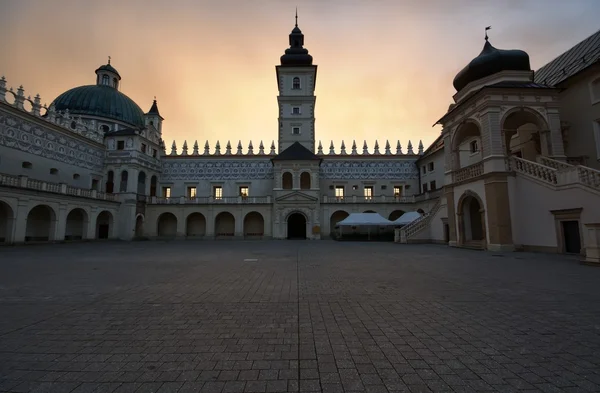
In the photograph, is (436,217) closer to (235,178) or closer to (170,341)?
(170,341)

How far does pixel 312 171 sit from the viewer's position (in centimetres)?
3969

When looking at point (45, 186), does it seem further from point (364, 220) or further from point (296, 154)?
point (364, 220)

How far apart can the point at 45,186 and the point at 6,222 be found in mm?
4232

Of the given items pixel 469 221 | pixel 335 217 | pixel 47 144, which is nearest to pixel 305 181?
pixel 335 217

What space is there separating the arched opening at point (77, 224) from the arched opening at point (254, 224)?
19.3 m

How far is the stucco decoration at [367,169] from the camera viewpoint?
146 ft

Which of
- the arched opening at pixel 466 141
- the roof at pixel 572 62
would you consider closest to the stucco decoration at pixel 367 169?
the arched opening at pixel 466 141

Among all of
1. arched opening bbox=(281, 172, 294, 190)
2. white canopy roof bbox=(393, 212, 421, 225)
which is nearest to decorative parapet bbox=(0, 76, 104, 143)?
arched opening bbox=(281, 172, 294, 190)

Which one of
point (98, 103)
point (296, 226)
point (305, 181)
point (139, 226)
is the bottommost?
point (296, 226)

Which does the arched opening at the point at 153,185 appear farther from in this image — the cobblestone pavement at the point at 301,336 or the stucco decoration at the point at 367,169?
the cobblestone pavement at the point at 301,336

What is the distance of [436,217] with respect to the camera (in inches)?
974

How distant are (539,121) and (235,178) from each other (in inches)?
1449

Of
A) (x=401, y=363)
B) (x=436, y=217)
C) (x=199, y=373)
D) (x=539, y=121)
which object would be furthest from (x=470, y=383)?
(x=436, y=217)

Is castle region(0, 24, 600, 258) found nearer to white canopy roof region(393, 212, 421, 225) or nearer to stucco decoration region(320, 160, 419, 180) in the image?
stucco decoration region(320, 160, 419, 180)
